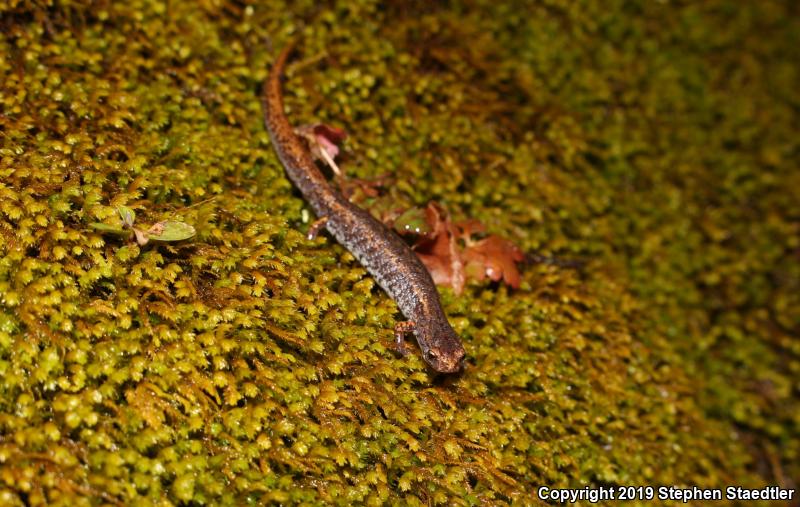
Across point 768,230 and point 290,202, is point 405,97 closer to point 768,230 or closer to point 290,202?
point 290,202

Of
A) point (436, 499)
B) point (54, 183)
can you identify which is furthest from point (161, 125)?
point (436, 499)

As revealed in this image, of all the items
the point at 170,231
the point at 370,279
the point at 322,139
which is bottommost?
the point at 370,279

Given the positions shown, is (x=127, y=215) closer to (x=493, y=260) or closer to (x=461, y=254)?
(x=461, y=254)

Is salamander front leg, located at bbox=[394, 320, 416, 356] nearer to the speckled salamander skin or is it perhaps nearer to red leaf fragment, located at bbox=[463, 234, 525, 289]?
the speckled salamander skin

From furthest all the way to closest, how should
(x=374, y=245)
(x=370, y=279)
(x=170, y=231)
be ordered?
1. (x=374, y=245)
2. (x=370, y=279)
3. (x=170, y=231)

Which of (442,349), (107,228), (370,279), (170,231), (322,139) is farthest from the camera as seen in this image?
(322,139)

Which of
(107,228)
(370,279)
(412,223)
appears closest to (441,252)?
(412,223)

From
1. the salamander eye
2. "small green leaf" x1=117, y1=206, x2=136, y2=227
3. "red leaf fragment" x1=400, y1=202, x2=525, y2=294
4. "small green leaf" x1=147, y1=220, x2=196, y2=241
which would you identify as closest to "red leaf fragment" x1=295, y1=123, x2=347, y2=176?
"red leaf fragment" x1=400, y1=202, x2=525, y2=294
